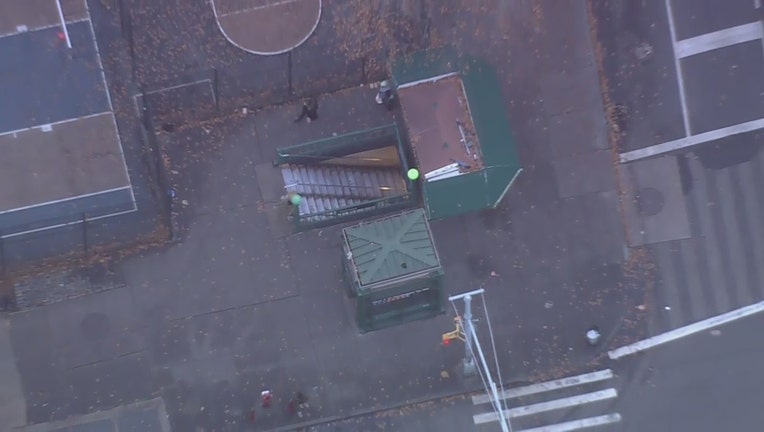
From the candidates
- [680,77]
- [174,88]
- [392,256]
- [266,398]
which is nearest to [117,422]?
[266,398]

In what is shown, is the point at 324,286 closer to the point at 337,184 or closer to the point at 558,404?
the point at 337,184

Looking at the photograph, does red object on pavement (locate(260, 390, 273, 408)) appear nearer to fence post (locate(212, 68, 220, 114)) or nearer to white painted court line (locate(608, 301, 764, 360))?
fence post (locate(212, 68, 220, 114))

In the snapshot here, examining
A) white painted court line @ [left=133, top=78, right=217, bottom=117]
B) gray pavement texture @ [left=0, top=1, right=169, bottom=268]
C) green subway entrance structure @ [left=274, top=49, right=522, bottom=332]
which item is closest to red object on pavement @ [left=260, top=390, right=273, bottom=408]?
green subway entrance structure @ [left=274, top=49, right=522, bottom=332]

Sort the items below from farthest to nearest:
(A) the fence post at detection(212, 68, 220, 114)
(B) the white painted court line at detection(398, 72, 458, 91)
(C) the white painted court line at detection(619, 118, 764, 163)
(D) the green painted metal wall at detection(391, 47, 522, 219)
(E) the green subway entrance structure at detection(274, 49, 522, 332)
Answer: (C) the white painted court line at detection(619, 118, 764, 163)
(A) the fence post at detection(212, 68, 220, 114)
(B) the white painted court line at detection(398, 72, 458, 91)
(D) the green painted metal wall at detection(391, 47, 522, 219)
(E) the green subway entrance structure at detection(274, 49, 522, 332)

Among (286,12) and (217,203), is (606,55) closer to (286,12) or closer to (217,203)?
(286,12)

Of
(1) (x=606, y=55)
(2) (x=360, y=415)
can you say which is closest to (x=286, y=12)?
(1) (x=606, y=55)

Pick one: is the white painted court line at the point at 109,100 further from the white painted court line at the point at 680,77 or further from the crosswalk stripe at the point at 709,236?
the crosswalk stripe at the point at 709,236
